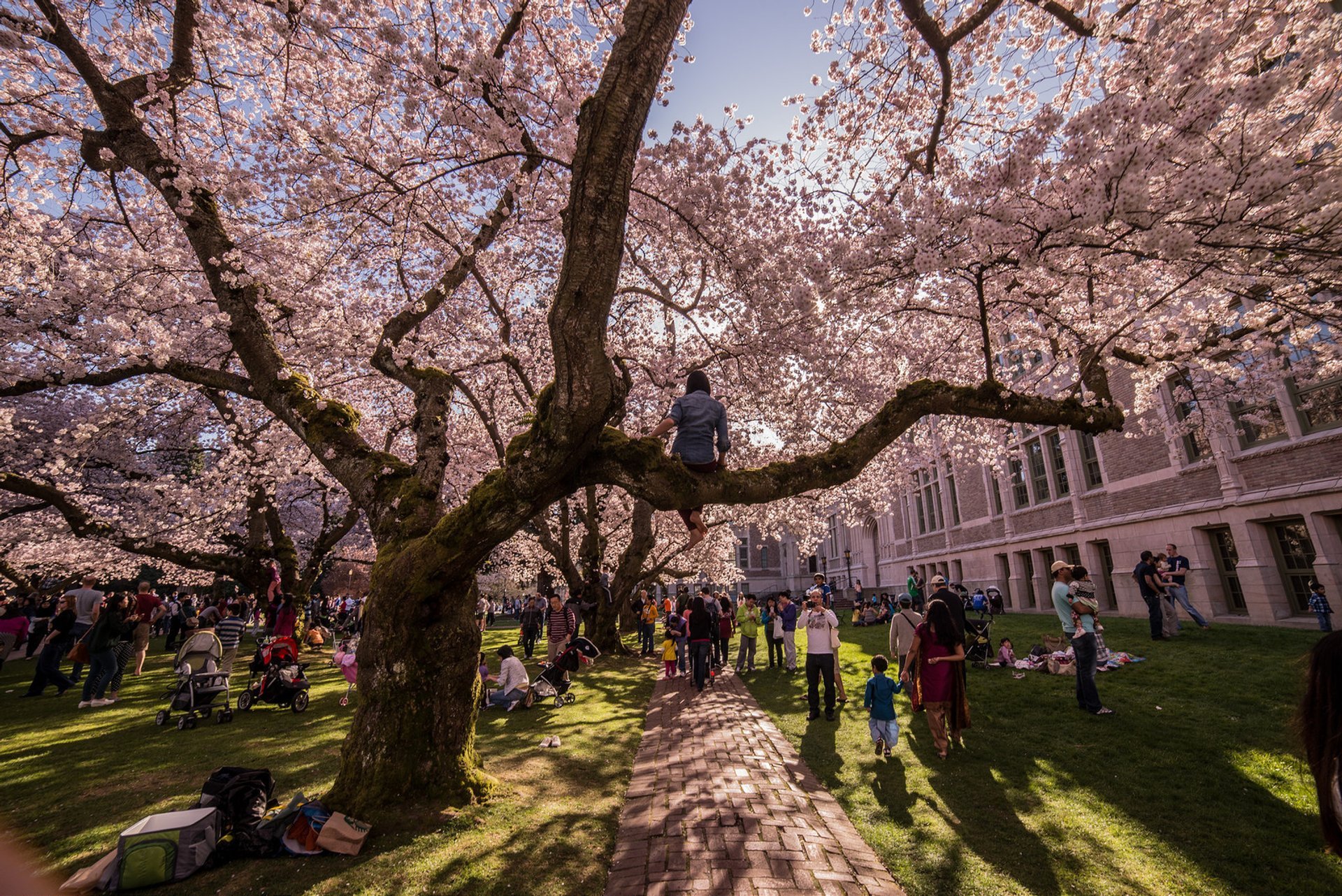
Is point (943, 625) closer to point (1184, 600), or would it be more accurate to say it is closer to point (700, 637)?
point (700, 637)

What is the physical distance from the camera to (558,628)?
13.2 m

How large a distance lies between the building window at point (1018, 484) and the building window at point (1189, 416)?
923 cm

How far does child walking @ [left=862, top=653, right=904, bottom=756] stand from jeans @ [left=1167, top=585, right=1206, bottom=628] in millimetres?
10456

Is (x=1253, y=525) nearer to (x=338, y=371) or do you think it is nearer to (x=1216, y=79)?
(x=1216, y=79)

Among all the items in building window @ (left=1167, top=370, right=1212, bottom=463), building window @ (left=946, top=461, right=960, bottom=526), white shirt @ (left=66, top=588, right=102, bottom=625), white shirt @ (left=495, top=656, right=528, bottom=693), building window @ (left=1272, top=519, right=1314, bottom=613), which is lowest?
white shirt @ (left=495, top=656, right=528, bottom=693)

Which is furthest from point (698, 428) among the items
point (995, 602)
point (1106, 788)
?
point (995, 602)

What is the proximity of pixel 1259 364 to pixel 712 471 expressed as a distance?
1279 centimetres

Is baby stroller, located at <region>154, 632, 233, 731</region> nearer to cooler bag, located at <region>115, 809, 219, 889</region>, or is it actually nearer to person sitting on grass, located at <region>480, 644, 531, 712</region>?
person sitting on grass, located at <region>480, 644, 531, 712</region>

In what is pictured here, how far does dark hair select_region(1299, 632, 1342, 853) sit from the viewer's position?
2088 mm

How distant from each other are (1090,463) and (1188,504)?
18.1ft

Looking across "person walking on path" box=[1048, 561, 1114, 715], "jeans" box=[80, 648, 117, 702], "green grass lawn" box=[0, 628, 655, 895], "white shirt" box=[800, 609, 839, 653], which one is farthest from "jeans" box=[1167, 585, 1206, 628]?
"jeans" box=[80, 648, 117, 702]

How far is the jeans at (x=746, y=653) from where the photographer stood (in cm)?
1459

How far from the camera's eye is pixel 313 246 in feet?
35.6

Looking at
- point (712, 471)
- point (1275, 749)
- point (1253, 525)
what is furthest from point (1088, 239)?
point (1253, 525)
